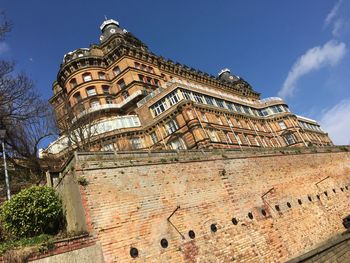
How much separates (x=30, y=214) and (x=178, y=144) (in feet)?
73.4

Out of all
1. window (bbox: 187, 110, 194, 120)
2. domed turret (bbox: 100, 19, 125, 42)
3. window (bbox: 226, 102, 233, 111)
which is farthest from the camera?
domed turret (bbox: 100, 19, 125, 42)

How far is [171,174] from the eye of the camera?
12508 millimetres

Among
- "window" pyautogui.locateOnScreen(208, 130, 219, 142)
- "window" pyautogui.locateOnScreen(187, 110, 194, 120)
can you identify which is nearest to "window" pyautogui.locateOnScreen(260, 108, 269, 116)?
"window" pyautogui.locateOnScreen(208, 130, 219, 142)

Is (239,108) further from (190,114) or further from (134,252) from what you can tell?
(134,252)

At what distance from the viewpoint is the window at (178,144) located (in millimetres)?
31223

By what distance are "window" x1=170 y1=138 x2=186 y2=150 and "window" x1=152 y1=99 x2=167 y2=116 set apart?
4275 mm

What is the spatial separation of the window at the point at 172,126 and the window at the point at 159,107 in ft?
6.74

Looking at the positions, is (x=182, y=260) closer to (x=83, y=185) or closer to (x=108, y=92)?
(x=83, y=185)

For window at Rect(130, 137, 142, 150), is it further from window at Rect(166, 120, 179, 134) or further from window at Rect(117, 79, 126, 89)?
window at Rect(117, 79, 126, 89)

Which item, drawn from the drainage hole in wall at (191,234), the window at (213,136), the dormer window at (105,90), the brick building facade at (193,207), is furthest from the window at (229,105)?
the drainage hole in wall at (191,234)

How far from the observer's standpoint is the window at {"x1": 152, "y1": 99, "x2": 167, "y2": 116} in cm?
3358

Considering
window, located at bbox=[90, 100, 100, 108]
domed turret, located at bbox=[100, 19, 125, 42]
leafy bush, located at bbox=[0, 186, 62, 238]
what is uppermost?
domed turret, located at bbox=[100, 19, 125, 42]

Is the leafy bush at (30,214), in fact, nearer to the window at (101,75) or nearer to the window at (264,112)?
the window at (101,75)

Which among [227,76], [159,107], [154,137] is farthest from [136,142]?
[227,76]
